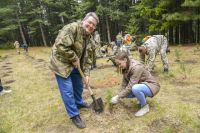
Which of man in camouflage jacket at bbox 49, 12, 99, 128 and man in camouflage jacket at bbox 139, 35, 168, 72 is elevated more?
man in camouflage jacket at bbox 49, 12, 99, 128

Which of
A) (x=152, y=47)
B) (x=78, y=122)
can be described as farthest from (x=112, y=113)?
(x=152, y=47)

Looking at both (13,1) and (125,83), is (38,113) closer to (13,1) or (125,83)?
(125,83)

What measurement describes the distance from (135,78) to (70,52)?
4.20ft

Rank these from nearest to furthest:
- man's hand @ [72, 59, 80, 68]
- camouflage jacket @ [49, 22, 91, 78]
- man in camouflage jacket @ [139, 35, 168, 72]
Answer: camouflage jacket @ [49, 22, 91, 78], man's hand @ [72, 59, 80, 68], man in camouflage jacket @ [139, 35, 168, 72]

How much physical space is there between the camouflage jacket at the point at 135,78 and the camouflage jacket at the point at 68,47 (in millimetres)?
934

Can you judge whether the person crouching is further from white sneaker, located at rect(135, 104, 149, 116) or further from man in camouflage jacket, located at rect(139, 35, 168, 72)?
man in camouflage jacket, located at rect(139, 35, 168, 72)

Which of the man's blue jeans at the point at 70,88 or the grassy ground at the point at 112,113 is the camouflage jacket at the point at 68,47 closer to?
the man's blue jeans at the point at 70,88

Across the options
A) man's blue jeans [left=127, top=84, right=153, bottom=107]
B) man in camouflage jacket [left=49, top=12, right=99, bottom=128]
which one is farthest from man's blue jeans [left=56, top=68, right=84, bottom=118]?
man's blue jeans [left=127, top=84, right=153, bottom=107]

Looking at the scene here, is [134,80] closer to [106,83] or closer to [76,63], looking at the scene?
[76,63]

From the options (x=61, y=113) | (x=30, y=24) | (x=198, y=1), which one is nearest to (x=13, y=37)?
(x=30, y=24)

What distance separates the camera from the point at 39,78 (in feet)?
35.4

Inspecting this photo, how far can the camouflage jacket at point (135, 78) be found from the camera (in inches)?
186

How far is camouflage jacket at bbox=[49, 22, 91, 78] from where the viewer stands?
440 cm

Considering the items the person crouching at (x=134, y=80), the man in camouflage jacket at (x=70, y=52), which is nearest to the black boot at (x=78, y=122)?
the man in camouflage jacket at (x=70, y=52)
